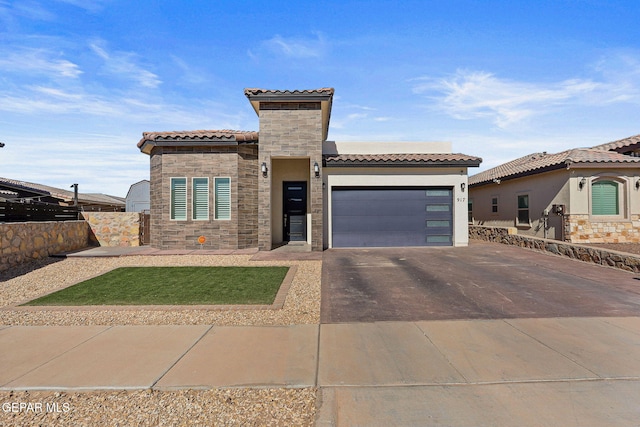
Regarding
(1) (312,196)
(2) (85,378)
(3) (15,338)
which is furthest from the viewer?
(1) (312,196)

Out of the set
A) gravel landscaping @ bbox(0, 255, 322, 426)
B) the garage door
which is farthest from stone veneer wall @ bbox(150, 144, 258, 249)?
the garage door

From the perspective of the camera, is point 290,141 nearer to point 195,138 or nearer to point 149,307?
point 195,138

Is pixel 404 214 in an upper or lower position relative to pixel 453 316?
upper

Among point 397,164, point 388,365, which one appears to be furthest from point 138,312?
point 397,164

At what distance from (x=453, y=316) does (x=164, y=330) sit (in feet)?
15.6

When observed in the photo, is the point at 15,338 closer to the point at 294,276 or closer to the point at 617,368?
the point at 294,276

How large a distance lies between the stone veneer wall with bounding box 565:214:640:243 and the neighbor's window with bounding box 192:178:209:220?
16013mm

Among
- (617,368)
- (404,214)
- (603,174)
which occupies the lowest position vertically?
(617,368)

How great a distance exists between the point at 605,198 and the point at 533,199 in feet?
8.88

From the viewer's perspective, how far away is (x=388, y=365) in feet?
11.9

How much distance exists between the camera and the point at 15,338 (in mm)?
4430

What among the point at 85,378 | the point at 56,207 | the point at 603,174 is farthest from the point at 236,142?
the point at 603,174

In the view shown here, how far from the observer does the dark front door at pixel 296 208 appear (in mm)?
14031

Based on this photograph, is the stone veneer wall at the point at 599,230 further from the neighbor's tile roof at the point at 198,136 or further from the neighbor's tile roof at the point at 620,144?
the neighbor's tile roof at the point at 198,136
